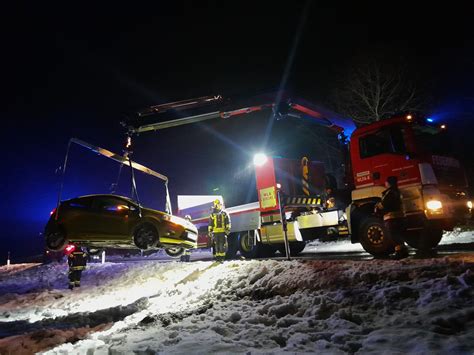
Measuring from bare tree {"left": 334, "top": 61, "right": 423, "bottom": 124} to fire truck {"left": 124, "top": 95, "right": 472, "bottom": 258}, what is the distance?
785 centimetres

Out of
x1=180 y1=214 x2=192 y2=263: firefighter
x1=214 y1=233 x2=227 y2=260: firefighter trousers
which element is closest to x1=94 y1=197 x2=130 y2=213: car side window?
x1=180 y1=214 x2=192 y2=263: firefighter

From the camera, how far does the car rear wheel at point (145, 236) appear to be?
9109mm

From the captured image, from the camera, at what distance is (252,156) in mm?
12578

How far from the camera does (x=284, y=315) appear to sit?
16.3ft

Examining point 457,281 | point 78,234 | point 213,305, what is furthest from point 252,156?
point 457,281

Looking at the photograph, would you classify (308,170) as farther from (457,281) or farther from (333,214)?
(457,281)

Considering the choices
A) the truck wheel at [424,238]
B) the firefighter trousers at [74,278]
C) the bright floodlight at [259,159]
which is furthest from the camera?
the bright floodlight at [259,159]

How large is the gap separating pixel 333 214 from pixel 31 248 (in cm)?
4780

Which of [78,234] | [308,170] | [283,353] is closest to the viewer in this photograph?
[283,353]

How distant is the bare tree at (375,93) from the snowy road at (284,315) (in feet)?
45.0

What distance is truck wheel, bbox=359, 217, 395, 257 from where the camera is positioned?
7.82m

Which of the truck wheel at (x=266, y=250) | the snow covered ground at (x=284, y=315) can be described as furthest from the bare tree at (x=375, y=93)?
the snow covered ground at (x=284, y=315)

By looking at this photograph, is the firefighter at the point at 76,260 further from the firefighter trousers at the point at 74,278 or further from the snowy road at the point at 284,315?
the snowy road at the point at 284,315

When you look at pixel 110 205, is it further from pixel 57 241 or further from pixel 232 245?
pixel 232 245
